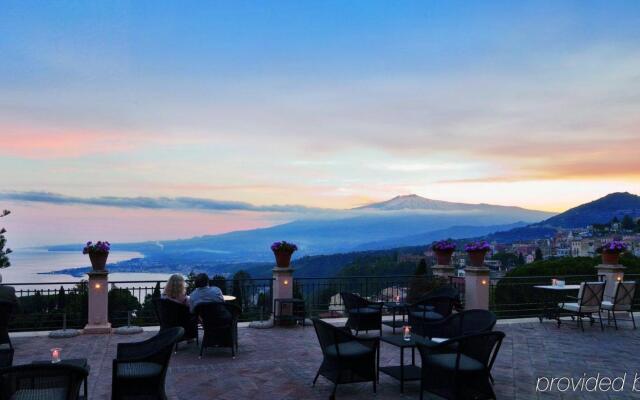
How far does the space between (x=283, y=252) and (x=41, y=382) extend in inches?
283

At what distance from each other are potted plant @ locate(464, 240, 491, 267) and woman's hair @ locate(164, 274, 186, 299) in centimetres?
611

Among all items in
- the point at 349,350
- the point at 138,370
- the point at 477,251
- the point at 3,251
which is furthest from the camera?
the point at 3,251

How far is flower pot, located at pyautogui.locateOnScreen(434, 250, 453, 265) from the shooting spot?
11875mm

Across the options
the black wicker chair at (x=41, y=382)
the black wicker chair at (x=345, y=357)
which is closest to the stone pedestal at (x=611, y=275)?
the black wicker chair at (x=345, y=357)

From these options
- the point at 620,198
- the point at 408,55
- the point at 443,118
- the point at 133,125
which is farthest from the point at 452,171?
the point at 620,198

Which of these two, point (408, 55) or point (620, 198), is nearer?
point (408, 55)

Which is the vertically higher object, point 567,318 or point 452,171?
point 452,171

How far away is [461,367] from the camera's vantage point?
5066 mm

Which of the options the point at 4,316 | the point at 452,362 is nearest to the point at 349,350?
the point at 452,362

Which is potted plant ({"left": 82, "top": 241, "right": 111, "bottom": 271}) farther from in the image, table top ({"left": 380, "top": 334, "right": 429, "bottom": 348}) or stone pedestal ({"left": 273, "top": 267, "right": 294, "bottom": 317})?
table top ({"left": 380, "top": 334, "right": 429, "bottom": 348})

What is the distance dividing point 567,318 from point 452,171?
1385 centimetres

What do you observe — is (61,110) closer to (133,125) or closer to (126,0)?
(133,125)

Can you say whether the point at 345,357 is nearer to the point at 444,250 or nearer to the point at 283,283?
the point at 283,283

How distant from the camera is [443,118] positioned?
52.6ft
